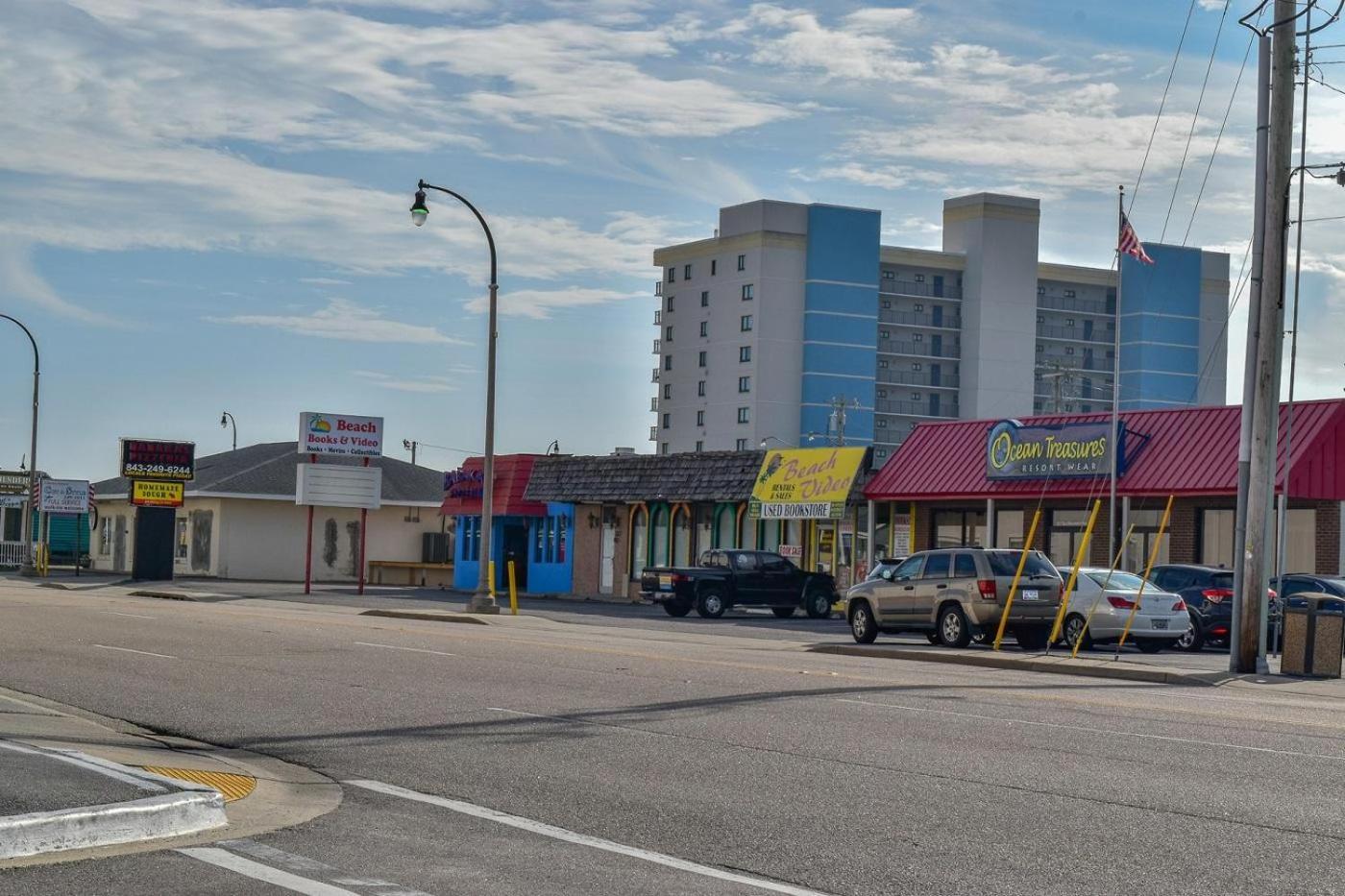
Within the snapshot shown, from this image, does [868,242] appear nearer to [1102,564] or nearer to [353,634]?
[1102,564]

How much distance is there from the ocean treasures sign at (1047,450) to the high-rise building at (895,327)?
7118 centimetres

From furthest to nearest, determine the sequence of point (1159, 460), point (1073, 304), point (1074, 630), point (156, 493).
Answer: point (1073, 304) < point (156, 493) < point (1159, 460) < point (1074, 630)

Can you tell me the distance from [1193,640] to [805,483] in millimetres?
17944

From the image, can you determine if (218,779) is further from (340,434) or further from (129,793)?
(340,434)

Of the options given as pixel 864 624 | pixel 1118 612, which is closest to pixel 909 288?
pixel 864 624

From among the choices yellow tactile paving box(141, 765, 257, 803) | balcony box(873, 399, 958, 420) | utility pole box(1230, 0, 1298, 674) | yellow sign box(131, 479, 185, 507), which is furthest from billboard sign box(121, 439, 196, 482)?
balcony box(873, 399, 958, 420)

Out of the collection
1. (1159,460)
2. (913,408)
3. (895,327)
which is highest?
(895,327)

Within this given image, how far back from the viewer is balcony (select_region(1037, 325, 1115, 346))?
131125 millimetres

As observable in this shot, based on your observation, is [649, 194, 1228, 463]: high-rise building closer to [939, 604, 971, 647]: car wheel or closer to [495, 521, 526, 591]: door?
[495, 521, 526, 591]: door

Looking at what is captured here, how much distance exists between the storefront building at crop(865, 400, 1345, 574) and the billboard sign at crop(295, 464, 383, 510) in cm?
1563

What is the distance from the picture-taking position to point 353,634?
2623 centimetres

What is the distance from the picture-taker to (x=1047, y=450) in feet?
140

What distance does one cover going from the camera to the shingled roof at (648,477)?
51.2m

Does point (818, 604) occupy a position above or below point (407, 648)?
below
